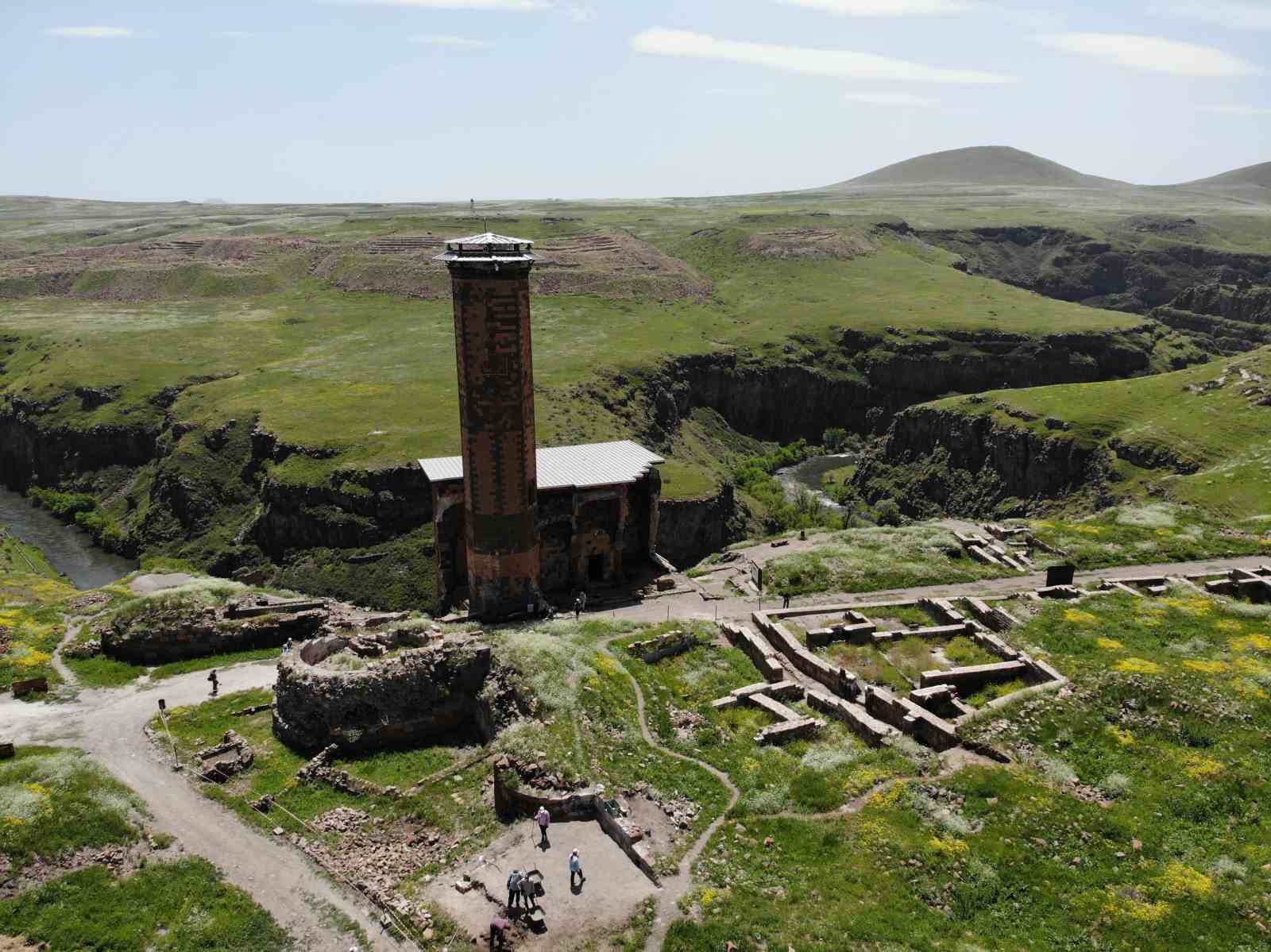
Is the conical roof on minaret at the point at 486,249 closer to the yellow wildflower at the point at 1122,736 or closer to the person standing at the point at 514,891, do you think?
the person standing at the point at 514,891

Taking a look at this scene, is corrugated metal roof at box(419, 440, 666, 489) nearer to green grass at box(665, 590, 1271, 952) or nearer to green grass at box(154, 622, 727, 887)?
green grass at box(154, 622, 727, 887)

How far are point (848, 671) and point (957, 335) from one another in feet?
409

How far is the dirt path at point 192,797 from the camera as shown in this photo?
26.8 meters

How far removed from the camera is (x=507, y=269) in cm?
4594

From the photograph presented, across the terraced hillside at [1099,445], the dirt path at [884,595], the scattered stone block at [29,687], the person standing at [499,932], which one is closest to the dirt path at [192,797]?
the scattered stone block at [29,687]

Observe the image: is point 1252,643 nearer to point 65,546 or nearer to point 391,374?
point 391,374

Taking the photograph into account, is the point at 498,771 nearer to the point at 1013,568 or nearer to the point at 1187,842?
the point at 1187,842

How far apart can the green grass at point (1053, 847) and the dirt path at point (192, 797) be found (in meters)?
11.0

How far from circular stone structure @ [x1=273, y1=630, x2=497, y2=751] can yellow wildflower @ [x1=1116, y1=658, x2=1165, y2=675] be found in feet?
90.2

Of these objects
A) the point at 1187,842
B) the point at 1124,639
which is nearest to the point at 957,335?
the point at 1124,639

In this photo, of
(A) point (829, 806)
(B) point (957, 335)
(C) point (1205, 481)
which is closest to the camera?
(A) point (829, 806)

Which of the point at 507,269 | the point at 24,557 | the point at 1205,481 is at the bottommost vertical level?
the point at 24,557

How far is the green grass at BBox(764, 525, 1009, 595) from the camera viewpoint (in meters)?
52.8

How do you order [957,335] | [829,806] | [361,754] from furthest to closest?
1. [957,335]
2. [361,754]
3. [829,806]
